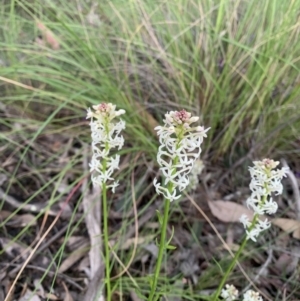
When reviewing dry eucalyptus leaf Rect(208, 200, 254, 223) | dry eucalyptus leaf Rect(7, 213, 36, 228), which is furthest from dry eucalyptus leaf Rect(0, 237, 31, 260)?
dry eucalyptus leaf Rect(208, 200, 254, 223)

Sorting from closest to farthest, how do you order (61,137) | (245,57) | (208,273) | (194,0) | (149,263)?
(208,273) → (149,263) → (245,57) → (194,0) → (61,137)

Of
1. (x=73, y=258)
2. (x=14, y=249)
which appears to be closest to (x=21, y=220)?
(x=14, y=249)

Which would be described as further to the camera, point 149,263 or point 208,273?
point 149,263

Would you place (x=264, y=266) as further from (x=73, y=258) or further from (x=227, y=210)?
(x=73, y=258)

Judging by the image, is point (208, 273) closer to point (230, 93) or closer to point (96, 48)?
point (230, 93)

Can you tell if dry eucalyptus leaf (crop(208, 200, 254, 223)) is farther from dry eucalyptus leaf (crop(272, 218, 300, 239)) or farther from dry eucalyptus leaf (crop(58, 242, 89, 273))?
dry eucalyptus leaf (crop(58, 242, 89, 273))

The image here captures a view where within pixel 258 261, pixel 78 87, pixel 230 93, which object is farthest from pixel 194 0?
pixel 258 261
